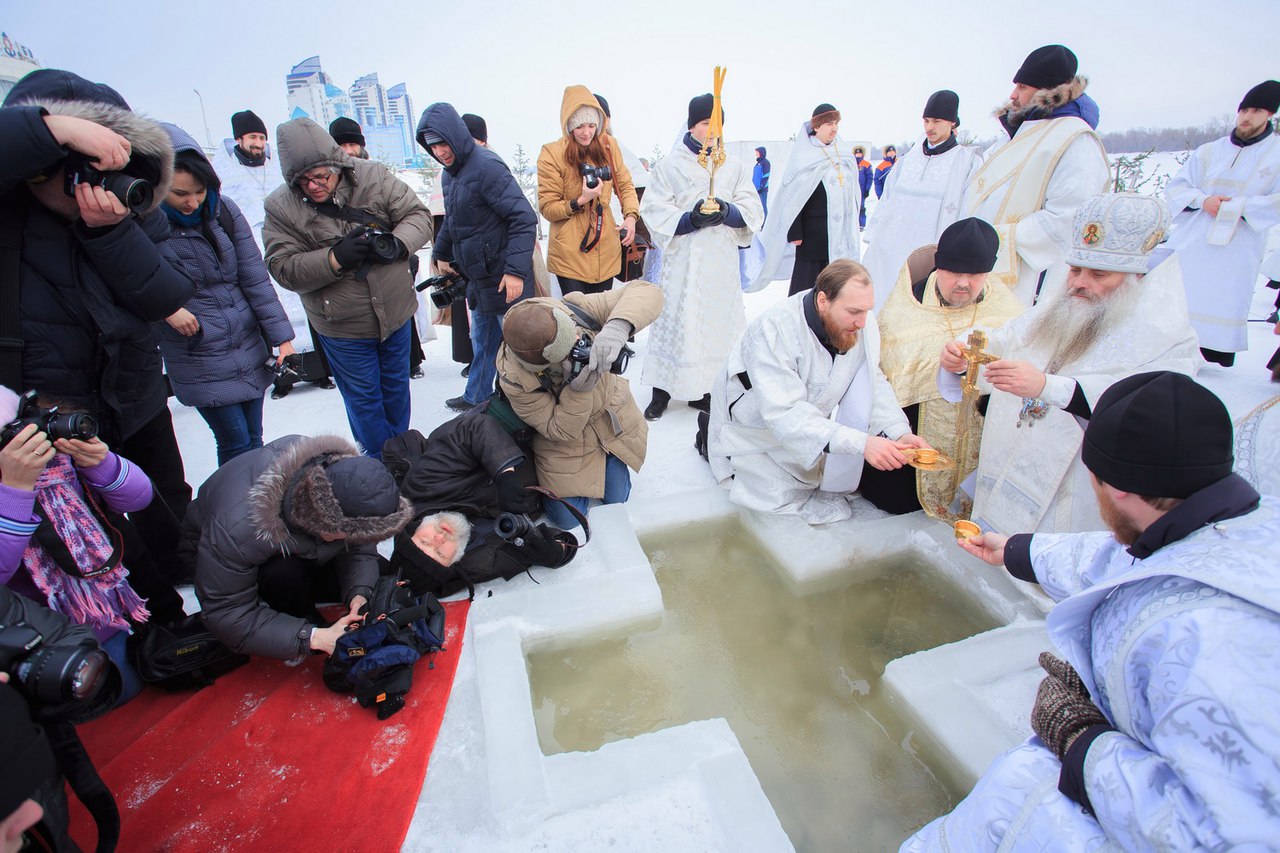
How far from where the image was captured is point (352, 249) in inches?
103

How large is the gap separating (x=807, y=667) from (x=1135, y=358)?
5.01ft

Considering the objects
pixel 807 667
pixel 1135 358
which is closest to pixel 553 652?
pixel 807 667

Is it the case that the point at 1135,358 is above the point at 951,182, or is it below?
below

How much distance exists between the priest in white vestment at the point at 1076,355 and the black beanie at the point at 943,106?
240cm

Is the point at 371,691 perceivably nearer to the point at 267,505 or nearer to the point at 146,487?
the point at 267,505

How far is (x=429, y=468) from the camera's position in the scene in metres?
2.49

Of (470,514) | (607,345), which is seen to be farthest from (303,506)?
(607,345)

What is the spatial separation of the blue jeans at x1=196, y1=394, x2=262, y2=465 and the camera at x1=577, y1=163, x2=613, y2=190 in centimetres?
212

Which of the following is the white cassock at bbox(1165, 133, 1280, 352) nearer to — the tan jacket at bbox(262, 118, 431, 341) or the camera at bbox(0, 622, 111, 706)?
the tan jacket at bbox(262, 118, 431, 341)

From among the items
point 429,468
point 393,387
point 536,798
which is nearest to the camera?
point 536,798

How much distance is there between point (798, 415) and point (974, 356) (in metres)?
0.69

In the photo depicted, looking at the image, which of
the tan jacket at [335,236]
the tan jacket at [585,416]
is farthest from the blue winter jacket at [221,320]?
the tan jacket at [585,416]

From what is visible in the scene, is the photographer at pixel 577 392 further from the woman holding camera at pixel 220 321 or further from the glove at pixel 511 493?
the woman holding camera at pixel 220 321

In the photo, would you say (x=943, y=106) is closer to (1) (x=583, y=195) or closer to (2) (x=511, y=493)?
(1) (x=583, y=195)
